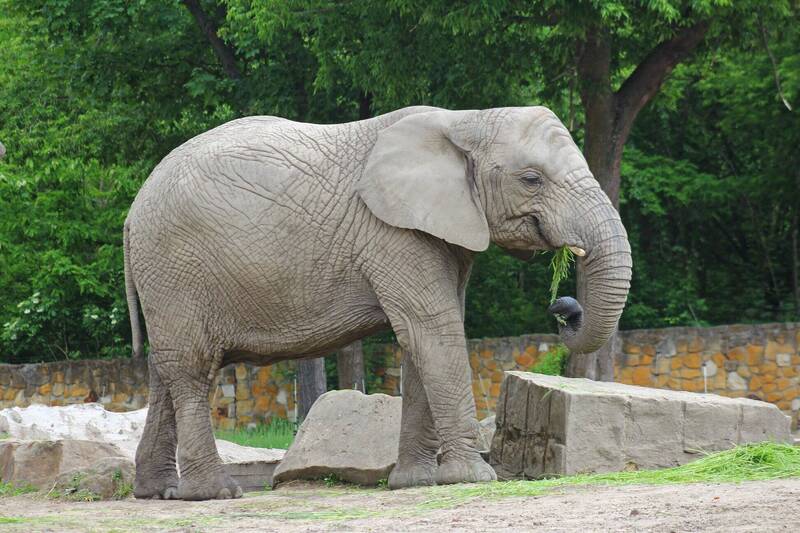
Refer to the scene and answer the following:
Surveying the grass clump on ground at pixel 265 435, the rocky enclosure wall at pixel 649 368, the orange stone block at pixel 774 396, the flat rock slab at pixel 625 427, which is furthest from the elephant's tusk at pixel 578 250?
the orange stone block at pixel 774 396

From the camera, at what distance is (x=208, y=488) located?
1012 cm

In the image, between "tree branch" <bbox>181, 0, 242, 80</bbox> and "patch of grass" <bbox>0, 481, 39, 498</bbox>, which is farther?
"tree branch" <bbox>181, 0, 242, 80</bbox>

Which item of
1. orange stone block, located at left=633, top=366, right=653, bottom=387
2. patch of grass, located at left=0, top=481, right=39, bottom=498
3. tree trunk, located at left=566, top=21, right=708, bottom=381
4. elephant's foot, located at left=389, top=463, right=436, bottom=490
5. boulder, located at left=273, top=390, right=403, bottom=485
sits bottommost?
patch of grass, located at left=0, top=481, right=39, bottom=498

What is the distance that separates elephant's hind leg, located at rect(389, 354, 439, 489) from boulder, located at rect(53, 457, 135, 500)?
2099mm

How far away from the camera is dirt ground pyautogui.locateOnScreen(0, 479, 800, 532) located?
268 inches

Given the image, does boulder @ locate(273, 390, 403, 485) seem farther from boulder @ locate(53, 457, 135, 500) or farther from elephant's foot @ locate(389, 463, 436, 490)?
boulder @ locate(53, 457, 135, 500)

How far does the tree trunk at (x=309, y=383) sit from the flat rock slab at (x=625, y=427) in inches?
321

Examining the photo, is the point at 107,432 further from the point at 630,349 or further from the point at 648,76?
the point at 630,349

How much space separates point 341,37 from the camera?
1742 cm

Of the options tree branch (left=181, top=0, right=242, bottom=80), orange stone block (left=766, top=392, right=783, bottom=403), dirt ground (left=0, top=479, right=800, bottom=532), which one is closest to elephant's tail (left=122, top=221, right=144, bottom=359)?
dirt ground (left=0, top=479, right=800, bottom=532)

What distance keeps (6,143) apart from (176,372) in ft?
46.4

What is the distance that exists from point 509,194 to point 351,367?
10255mm

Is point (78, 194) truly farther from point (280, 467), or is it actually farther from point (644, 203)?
point (280, 467)

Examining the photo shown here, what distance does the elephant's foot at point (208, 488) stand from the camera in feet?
33.2
